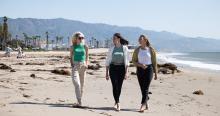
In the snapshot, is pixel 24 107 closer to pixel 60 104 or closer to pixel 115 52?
pixel 60 104

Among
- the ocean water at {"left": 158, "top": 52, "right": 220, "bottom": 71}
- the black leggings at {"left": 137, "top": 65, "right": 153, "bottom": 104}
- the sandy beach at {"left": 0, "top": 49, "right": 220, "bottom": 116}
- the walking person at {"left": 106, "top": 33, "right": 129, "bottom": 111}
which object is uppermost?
the walking person at {"left": 106, "top": 33, "right": 129, "bottom": 111}

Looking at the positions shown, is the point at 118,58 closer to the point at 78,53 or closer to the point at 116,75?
the point at 116,75

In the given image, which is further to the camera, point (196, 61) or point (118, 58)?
point (196, 61)

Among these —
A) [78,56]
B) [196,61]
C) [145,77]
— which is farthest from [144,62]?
[196,61]

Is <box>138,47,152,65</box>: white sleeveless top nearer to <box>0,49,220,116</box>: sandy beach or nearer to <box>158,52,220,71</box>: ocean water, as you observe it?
<box>0,49,220,116</box>: sandy beach

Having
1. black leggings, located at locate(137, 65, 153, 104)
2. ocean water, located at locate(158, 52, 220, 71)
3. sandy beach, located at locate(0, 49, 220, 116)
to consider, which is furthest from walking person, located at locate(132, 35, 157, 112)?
ocean water, located at locate(158, 52, 220, 71)

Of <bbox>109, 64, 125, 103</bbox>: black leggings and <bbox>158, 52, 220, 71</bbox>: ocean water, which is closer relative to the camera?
<bbox>109, 64, 125, 103</bbox>: black leggings

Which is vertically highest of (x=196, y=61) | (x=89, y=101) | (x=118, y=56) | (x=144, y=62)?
(x=118, y=56)

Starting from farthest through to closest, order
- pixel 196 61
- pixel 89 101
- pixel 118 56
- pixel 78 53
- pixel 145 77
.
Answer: pixel 196 61 → pixel 89 101 → pixel 78 53 → pixel 145 77 → pixel 118 56

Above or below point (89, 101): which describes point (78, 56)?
above

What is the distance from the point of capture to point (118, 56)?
9641 millimetres

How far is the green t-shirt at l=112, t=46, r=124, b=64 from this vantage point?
965 cm

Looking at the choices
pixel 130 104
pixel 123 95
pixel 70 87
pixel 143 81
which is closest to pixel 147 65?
pixel 143 81

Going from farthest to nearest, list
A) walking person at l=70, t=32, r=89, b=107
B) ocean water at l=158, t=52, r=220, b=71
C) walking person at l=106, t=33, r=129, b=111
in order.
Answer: ocean water at l=158, t=52, r=220, b=71 < walking person at l=70, t=32, r=89, b=107 < walking person at l=106, t=33, r=129, b=111
